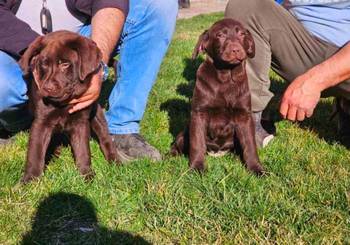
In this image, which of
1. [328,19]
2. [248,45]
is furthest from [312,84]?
[328,19]

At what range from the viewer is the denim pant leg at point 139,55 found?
3.89 meters

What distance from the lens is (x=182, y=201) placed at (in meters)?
2.80

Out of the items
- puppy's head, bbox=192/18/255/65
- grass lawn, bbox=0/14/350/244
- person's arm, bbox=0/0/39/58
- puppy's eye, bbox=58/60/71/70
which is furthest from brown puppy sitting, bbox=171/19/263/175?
person's arm, bbox=0/0/39/58

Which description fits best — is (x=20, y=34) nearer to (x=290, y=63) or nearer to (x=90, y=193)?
(x=90, y=193)

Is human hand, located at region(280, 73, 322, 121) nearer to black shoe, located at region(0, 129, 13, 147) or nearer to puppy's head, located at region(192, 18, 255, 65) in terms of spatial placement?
puppy's head, located at region(192, 18, 255, 65)

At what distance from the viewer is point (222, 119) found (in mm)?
3543

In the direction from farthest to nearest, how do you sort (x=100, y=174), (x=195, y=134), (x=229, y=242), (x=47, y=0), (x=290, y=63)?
(x=290, y=63) → (x=47, y=0) → (x=195, y=134) → (x=100, y=174) → (x=229, y=242)

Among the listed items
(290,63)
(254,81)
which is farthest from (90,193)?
(290,63)

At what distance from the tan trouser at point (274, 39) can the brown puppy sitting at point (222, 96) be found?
1.30 feet

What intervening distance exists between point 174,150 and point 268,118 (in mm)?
1085

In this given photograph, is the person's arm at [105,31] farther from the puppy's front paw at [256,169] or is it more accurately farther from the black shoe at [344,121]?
the black shoe at [344,121]

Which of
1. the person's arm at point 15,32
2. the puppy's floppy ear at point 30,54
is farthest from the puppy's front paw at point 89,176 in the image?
the person's arm at point 15,32

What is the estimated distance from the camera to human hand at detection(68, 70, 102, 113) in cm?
319

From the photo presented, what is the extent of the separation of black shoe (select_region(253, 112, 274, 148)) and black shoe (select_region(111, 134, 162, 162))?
2.52 ft
